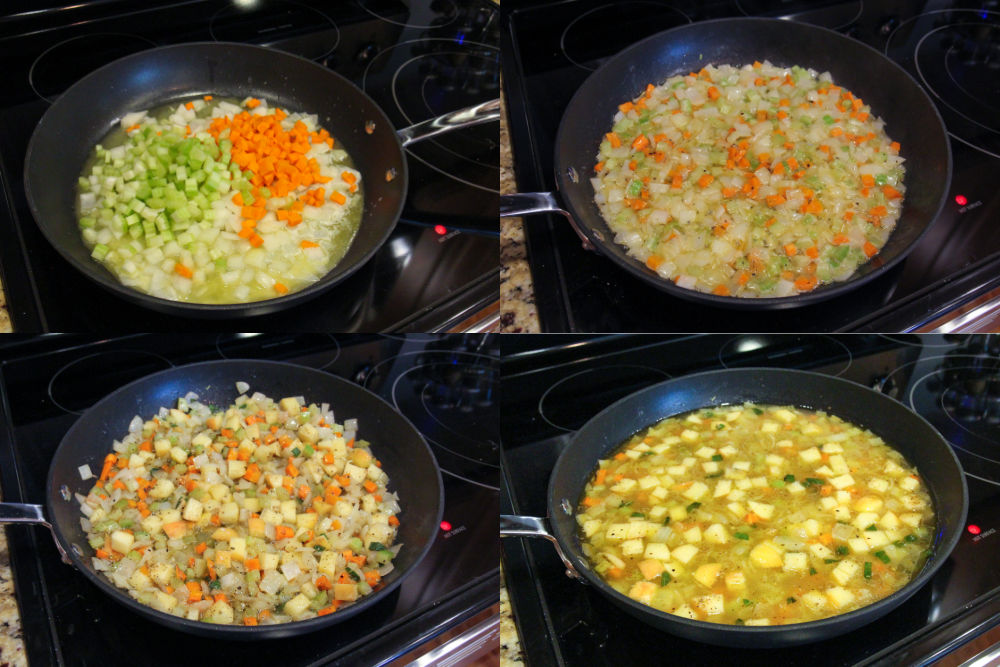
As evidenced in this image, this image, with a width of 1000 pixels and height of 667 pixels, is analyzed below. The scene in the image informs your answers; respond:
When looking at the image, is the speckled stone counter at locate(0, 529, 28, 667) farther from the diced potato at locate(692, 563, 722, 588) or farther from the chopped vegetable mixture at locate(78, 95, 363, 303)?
the diced potato at locate(692, 563, 722, 588)

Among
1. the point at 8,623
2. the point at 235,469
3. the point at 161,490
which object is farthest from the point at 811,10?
the point at 8,623

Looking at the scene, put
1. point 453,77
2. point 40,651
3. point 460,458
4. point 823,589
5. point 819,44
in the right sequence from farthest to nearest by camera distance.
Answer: point 453,77 → point 819,44 → point 460,458 → point 823,589 → point 40,651

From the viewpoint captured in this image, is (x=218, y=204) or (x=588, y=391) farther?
(x=588, y=391)

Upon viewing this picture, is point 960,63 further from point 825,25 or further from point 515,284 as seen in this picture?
point 515,284

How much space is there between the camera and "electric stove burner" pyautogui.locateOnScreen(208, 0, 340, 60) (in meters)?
2.03

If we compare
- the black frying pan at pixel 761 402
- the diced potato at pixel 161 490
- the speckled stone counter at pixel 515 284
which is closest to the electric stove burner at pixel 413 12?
the speckled stone counter at pixel 515 284

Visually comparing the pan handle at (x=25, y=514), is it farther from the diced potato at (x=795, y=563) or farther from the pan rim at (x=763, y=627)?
the diced potato at (x=795, y=563)

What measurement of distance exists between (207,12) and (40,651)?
5.19 feet

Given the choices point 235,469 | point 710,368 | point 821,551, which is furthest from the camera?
point 710,368

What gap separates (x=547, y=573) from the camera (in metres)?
1.32

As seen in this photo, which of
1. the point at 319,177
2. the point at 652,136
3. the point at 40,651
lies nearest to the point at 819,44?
the point at 652,136

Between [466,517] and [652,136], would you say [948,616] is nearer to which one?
[466,517]

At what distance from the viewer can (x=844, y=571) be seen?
129cm

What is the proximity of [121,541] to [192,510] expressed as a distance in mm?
123
